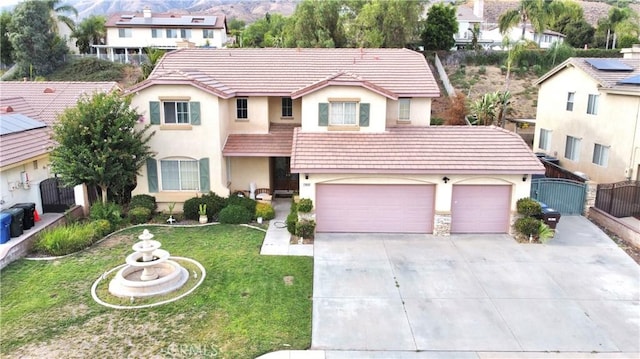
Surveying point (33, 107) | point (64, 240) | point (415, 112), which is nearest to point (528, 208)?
point (415, 112)

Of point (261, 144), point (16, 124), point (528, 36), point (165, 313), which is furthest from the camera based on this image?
Result: point (528, 36)

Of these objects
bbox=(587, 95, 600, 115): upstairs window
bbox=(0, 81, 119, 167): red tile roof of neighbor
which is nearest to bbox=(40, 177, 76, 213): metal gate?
bbox=(0, 81, 119, 167): red tile roof of neighbor

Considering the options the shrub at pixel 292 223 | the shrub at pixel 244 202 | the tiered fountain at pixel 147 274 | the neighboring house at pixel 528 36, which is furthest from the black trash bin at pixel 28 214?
the neighboring house at pixel 528 36

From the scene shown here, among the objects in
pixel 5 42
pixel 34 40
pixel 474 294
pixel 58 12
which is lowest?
pixel 474 294

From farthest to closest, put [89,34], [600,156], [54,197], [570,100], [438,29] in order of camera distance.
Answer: [89,34] → [438,29] → [570,100] → [600,156] → [54,197]

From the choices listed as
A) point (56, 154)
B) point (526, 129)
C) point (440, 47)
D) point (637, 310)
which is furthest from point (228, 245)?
point (440, 47)

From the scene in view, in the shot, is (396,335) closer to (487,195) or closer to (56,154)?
(487,195)

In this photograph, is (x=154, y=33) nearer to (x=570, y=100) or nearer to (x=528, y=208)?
(x=570, y=100)
